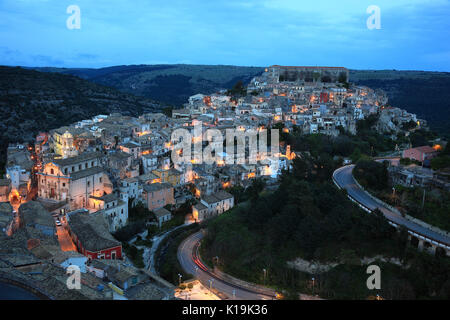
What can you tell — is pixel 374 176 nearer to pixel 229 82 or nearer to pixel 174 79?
pixel 229 82

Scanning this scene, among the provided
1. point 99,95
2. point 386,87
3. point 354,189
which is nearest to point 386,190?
point 354,189

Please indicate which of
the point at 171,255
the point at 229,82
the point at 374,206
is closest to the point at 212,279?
the point at 171,255

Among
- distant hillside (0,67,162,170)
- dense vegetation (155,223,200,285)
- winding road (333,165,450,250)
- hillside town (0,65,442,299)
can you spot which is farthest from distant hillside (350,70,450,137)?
distant hillside (0,67,162,170)

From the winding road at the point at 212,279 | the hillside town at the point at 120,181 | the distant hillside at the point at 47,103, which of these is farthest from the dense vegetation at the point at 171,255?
the distant hillside at the point at 47,103

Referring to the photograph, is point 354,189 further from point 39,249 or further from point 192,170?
point 39,249

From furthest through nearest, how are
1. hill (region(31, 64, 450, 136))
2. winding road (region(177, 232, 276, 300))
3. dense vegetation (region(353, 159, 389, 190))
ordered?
hill (region(31, 64, 450, 136)) → dense vegetation (region(353, 159, 389, 190)) → winding road (region(177, 232, 276, 300))

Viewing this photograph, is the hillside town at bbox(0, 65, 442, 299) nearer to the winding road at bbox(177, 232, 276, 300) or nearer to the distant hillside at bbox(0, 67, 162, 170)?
the winding road at bbox(177, 232, 276, 300)

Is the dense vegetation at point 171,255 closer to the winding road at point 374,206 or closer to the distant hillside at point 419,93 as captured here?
the winding road at point 374,206
